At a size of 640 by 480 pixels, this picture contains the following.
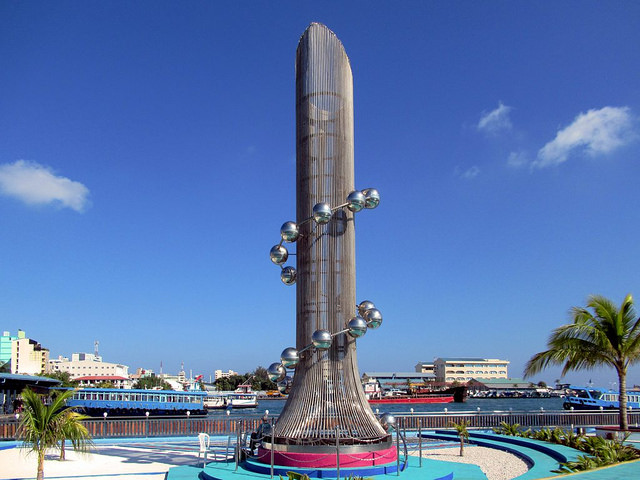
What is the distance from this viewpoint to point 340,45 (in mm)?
16375

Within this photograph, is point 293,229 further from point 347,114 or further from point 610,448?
point 610,448

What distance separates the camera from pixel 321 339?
13.9 meters

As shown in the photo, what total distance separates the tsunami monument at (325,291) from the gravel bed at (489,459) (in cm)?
322

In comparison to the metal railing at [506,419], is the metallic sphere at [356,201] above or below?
above

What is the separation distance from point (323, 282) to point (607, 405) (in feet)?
197

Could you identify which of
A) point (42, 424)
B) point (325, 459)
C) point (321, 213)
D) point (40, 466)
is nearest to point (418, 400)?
point (325, 459)

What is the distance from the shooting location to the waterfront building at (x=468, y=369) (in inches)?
6634

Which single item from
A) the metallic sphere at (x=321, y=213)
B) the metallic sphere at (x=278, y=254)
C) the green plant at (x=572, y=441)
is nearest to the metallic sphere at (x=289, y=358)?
the metallic sphere at (x=278, y=254)

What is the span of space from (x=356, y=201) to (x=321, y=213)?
3.30 ft

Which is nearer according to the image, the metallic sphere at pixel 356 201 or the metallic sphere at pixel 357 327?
the metallic sphere at pixel 357 327

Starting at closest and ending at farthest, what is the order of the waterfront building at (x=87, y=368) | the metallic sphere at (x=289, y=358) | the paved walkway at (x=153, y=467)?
the paved walkway at (x=153, y=467), the metallic sphere at (x=289, y=358), the waterfront building at (x=87, y=368)

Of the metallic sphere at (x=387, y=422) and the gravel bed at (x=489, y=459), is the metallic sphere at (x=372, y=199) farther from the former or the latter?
the gravel bed at (x=489, y=459)

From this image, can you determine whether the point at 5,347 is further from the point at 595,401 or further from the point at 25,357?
the point at 595,401

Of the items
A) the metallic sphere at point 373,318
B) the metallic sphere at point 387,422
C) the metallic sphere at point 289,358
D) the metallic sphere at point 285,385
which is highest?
the metallic sphere at point 373,318
